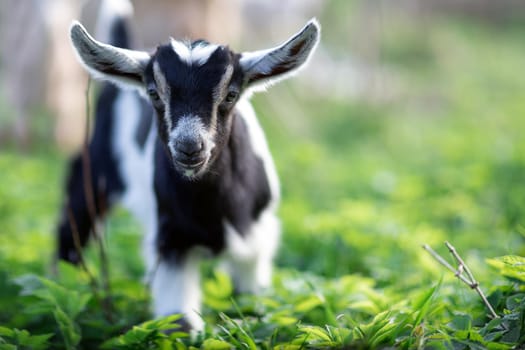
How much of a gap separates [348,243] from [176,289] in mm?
1279

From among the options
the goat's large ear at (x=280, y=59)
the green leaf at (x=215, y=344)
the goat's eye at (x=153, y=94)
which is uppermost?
the goat's large ear at (x=280, y=59)

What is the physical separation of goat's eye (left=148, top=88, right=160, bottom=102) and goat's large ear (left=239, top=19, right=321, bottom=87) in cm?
40

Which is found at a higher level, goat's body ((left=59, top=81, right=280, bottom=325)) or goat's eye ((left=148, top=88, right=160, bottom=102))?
goat's eye ((left=148, top=88, right=160, bottom=102))

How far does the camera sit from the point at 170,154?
263cm

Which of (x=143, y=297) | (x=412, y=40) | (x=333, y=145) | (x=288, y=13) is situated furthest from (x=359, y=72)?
(x=143, y=297)

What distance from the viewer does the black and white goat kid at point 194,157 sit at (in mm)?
2568

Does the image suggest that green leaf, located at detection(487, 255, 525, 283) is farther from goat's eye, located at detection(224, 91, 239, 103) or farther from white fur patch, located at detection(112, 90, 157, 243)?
white fur patch, located at detection(112, 90, 157, 243)

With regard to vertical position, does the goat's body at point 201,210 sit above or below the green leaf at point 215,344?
above

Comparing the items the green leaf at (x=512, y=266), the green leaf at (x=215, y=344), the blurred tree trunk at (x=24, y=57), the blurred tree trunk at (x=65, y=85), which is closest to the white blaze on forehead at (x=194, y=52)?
the green leaf at (x=215, y=344)

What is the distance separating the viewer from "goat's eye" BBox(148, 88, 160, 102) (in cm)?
268

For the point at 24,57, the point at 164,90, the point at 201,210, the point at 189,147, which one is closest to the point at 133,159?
the point at 201,210

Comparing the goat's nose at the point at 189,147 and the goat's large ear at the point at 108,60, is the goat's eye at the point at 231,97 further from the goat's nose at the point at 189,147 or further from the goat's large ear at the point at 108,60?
the goat's large ear at the point at 108,60

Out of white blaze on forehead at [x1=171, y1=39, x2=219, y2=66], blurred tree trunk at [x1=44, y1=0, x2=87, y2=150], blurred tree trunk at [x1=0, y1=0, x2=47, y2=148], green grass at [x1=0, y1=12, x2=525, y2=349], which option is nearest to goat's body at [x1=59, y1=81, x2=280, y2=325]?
green grass at [x1=0, y1=12, x2=525, y2=349]

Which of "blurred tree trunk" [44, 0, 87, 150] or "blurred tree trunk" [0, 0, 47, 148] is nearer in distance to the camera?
"blurred tree trunk" [0, 0, 47, 148]
